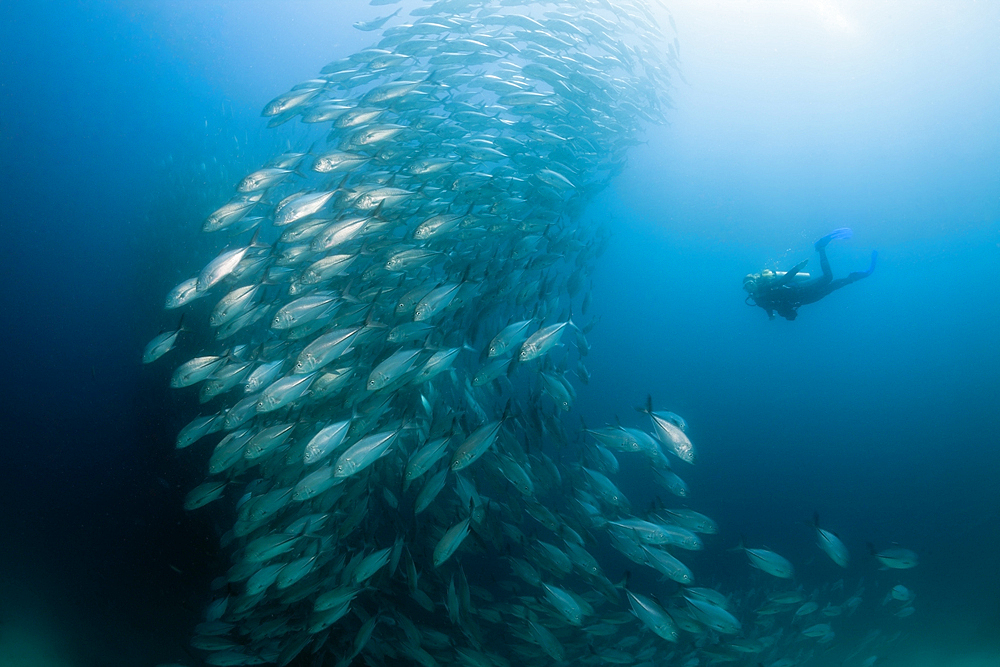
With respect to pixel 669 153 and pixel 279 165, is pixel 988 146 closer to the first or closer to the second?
pixel 669 153

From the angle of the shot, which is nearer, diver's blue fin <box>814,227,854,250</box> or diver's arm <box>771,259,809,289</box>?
diver's arm <box>771,259,809,289</box>

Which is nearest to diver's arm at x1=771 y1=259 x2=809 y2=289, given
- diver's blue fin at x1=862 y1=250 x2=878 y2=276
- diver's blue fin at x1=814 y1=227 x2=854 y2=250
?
diver's blue fin at x1=814 y1=227 x2=854 y2=250

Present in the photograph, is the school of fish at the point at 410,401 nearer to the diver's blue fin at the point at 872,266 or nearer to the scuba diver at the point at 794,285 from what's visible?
the scuba diver at the point at 794,285

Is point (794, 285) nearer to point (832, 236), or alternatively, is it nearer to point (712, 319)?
point (832, 236)

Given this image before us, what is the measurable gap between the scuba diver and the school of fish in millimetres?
4585

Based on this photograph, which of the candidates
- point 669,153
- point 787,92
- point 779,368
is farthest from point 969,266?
point 669,153

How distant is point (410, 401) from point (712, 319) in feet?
114

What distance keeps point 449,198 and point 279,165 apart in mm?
1860

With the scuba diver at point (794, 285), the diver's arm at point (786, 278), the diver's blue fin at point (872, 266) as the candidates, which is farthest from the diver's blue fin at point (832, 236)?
the diver's arm at point (786, 278)

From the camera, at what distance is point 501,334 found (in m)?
3.21

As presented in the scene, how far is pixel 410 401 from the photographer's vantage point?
Result: 3971mm

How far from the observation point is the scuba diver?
7578mm

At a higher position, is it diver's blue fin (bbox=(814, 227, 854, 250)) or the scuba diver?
diver's blue fin (bbox=(814, 227, 854, 250))

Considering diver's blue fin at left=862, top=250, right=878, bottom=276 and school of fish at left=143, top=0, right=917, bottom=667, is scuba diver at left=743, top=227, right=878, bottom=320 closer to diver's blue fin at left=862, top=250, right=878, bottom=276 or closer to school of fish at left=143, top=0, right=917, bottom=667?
diver's blue fin at left=862, top=250, right=878, bottom=276
